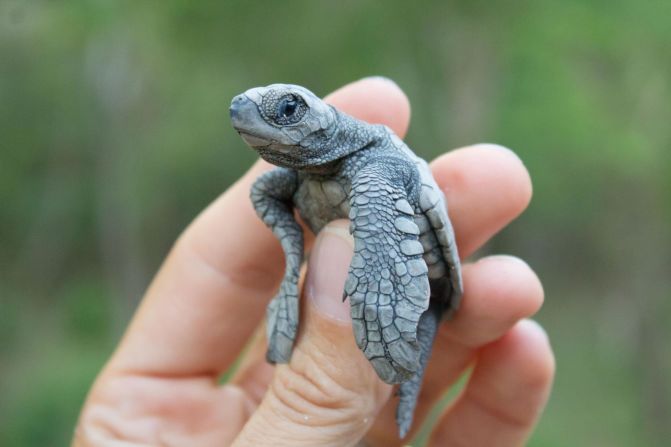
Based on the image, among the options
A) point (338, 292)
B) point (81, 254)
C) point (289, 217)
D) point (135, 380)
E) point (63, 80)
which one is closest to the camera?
point (338, 292)

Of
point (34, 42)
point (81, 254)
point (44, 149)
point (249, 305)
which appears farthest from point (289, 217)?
point (81, 254)

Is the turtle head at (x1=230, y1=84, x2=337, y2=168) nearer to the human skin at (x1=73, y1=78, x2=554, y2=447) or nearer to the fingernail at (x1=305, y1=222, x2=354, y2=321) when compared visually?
the fingernail at (x1=305, y1=222, x2=354, y2=321)

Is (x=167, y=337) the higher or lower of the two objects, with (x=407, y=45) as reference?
lower

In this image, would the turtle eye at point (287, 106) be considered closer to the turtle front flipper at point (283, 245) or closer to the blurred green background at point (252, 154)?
the turtle front flipper at point (283, 245)

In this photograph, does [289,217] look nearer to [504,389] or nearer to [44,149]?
[504,389]

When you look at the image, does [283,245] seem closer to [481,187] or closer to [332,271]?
[332,271]

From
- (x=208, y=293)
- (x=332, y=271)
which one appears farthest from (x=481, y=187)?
(x=208, y=293)

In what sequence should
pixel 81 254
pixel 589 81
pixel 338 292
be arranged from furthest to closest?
1. pixel 81 254
2. pixel 589 81
3. pixel 338 292
